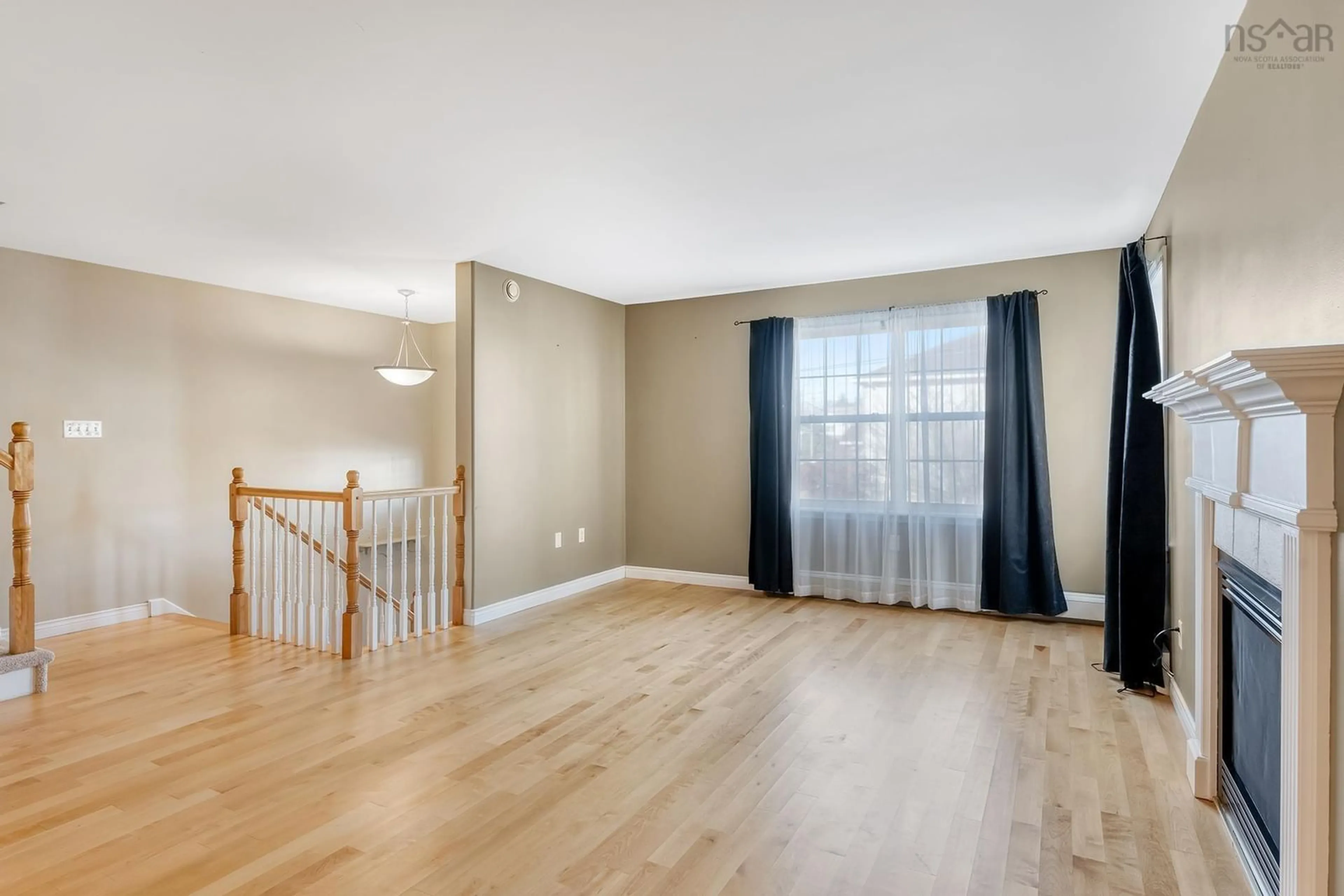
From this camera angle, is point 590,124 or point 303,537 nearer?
point 590,124

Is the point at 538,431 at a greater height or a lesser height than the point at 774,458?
greater

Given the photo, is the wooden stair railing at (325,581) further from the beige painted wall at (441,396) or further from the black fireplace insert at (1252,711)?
the black fireplace insert at (1252,711)

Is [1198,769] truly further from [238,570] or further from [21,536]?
[21,536]

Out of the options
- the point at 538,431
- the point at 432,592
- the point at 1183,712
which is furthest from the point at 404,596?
the point at 1183,712

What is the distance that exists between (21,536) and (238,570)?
1.10 meters

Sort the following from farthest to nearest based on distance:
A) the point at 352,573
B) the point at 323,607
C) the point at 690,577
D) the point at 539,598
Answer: the point at 690,577
the point at 539,598
the point at 323,607
the point at 352,573

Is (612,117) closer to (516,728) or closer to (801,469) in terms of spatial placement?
(516,728)

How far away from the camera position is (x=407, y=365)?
685 centimetres

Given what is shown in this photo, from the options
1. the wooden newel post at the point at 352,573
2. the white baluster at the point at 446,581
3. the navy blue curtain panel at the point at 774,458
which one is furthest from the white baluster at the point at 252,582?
the navy blue curtain panel at the point at 774,458

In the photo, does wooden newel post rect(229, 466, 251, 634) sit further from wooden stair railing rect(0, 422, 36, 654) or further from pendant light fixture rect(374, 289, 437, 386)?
pendant light fixture rect(374, 289, 437, 386)

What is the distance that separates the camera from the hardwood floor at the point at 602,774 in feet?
6.37

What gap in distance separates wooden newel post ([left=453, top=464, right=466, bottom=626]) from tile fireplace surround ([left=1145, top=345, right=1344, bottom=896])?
396 centimetres

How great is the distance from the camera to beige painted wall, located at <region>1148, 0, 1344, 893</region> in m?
1.39

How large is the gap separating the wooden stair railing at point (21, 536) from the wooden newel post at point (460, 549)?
2.12 metres
